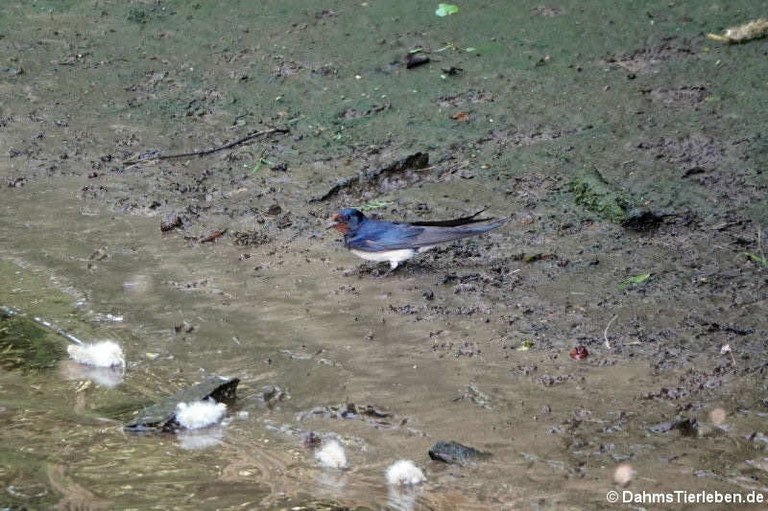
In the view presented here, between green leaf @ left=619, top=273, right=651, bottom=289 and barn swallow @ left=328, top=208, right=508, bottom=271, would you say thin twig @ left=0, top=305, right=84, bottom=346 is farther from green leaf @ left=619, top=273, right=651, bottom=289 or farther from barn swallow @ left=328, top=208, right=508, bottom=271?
green leaf @ left=619, top=273, right=651, bottom=289

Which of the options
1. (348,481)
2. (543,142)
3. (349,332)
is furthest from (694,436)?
(543,142)

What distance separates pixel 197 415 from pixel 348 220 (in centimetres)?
201

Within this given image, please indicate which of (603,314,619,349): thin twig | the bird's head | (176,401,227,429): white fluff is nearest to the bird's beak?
the bird's head

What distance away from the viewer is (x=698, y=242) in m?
5.93

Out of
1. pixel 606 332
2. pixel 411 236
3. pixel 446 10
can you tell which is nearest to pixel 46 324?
pixel 411 236

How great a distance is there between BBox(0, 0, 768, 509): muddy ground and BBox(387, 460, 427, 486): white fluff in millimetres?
60

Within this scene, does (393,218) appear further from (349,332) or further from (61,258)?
(61,258)

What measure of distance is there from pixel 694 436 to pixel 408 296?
208 cm

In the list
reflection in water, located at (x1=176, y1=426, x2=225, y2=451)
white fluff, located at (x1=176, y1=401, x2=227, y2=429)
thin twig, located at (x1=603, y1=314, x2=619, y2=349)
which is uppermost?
white fluff, located at (x1=176, y1=401, x2=227, y2=429)

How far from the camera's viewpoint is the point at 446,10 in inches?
353

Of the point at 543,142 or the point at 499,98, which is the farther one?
the point at 499,98

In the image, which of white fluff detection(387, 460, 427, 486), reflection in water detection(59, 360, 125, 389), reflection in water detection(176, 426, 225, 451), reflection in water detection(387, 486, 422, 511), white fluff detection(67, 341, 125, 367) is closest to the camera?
reflection in water detection(387, 486, 422, 511)

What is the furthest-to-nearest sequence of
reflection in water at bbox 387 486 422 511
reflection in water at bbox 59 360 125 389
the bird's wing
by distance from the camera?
the bird's wing → reflection in water at bbox 59 360 125 389 → reflection in water at bbox 387 486 422 511

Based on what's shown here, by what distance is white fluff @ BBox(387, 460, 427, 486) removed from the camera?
12.9 ft
